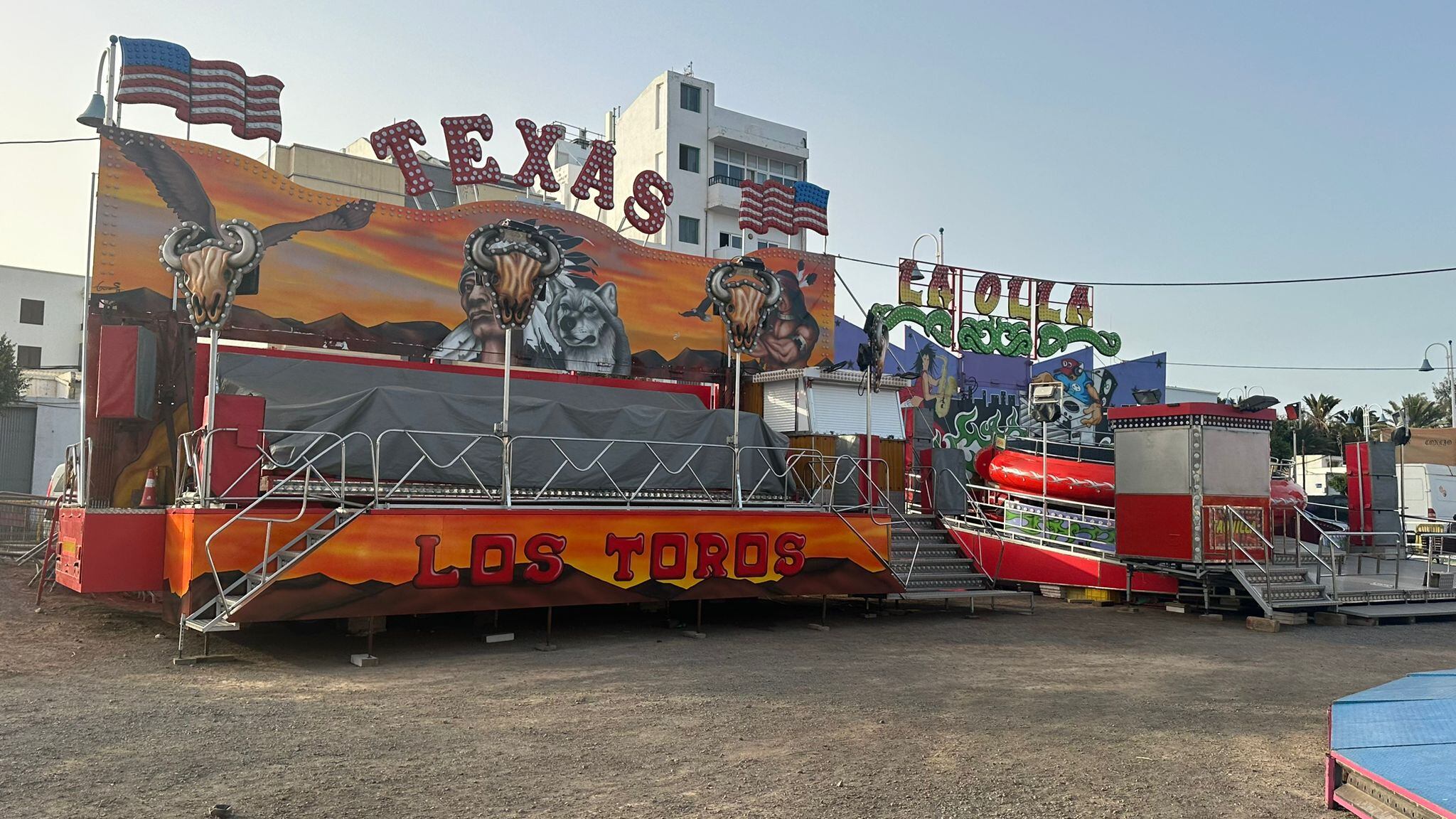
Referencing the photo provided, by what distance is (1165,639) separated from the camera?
13664 millimetres

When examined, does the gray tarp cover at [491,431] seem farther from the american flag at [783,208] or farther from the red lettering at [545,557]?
the american flag at [783,208]

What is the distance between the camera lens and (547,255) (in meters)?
12.3

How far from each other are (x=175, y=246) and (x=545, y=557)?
5.00 m

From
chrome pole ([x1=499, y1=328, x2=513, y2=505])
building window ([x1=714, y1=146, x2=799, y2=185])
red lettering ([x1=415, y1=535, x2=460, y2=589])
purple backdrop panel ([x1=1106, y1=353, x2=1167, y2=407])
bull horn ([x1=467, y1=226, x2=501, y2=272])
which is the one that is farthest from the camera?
building window ([x1=714, y1=146, x2=799, y2=185])

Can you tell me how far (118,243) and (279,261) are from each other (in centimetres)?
208

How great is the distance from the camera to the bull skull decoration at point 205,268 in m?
10.9

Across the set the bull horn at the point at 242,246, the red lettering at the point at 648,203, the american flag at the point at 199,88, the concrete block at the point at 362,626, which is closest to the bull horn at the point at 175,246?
the bull horn at the point at 242,246

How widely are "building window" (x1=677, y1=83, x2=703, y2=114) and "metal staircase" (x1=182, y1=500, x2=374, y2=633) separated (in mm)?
42172

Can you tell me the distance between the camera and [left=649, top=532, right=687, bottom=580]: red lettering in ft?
42.2

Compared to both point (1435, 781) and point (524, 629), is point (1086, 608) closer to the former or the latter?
point (524, 629)

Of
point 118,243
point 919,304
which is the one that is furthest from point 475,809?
point 919,304

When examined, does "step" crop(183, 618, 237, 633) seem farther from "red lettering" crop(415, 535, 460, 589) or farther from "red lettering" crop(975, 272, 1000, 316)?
"red lettering" crop(975, 272, 1000, 316)

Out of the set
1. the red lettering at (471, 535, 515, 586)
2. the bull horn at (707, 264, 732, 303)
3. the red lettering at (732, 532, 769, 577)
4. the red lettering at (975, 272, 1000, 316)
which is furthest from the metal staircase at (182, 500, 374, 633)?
the red lettering at (975, 272, 1000, 316)

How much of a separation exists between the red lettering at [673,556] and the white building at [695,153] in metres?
36.3
